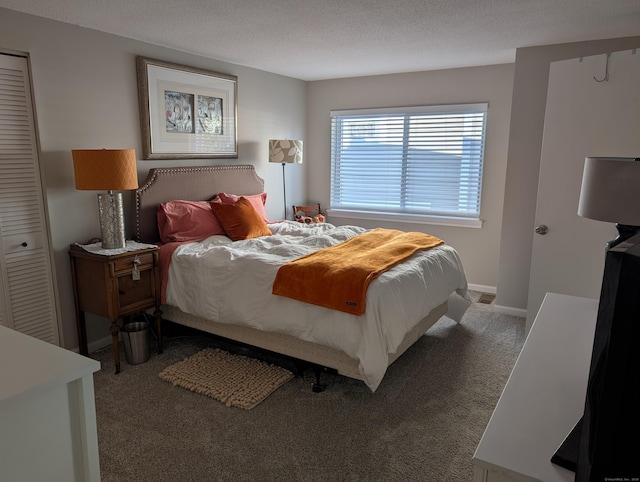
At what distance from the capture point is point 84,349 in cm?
334

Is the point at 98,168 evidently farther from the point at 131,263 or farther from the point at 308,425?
the point at 308,425

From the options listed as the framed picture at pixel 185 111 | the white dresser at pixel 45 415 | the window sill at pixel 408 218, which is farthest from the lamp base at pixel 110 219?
the window sill at pixel 408 218

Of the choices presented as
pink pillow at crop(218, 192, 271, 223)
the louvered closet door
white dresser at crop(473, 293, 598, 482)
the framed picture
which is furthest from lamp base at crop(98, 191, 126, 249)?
white dresser at crop(473, 293, 598, 482)

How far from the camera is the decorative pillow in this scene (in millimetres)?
3936

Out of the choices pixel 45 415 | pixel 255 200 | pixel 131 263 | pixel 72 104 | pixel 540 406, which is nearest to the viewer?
pixel 45 415

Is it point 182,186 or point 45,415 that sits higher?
point 182,186

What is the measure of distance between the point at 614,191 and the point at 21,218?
339cm

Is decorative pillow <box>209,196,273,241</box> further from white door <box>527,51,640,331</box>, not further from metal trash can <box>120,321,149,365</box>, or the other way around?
white door <box>527,51,640,331</box>

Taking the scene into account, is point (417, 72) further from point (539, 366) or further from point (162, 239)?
point (539, 366)

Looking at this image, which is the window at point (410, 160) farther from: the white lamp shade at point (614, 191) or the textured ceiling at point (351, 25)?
the white lamp shade at point (614, 191)

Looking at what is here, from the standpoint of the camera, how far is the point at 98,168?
9.80ft

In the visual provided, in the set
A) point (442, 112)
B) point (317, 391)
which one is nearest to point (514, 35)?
point (442, 112)

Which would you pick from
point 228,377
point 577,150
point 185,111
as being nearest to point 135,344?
point 228,377

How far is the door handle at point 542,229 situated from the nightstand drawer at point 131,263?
2886mm
